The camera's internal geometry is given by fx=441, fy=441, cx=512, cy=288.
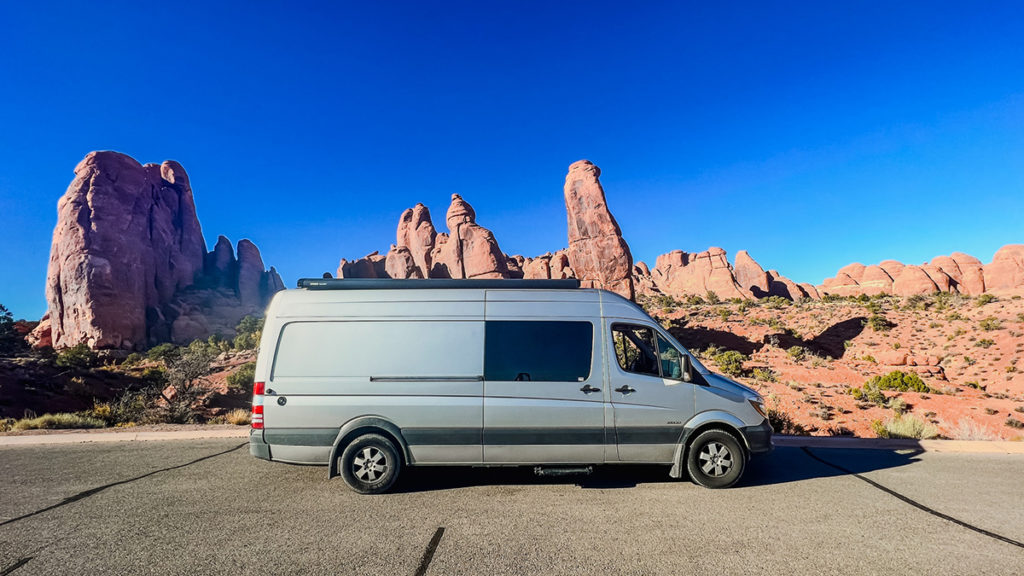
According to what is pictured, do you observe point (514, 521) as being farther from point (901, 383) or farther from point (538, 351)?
point (901, 383)

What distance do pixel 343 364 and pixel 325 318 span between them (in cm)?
58

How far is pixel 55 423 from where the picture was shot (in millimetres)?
9398

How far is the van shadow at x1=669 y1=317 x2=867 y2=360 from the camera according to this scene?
3297 cm

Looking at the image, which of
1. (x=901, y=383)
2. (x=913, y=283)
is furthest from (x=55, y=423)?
(x=913, y=283)

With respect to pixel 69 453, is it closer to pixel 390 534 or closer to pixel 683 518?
pixel 390 534

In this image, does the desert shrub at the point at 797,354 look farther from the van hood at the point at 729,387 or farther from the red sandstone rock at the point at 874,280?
the red sandstone rock at the point at 874,280

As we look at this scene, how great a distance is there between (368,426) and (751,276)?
94.9 metres

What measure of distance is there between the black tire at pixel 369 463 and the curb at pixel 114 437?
177 inches

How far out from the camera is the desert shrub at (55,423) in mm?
9211

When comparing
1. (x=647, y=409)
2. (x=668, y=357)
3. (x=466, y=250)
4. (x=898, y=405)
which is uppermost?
(x=466, y=250)

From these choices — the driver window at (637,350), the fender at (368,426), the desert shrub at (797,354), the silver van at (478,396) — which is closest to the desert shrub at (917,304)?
the desert shrub at (797,354)

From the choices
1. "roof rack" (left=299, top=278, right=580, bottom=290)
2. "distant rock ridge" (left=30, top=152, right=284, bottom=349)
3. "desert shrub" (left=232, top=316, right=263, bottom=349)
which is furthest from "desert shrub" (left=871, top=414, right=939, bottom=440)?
"distant rock ridge" (left=30, top=152, right=284, bottom=349)

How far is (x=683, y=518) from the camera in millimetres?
4066

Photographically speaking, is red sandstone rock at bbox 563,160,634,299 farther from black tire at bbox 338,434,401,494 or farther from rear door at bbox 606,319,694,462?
black tire at bbox 338,434,401,494
